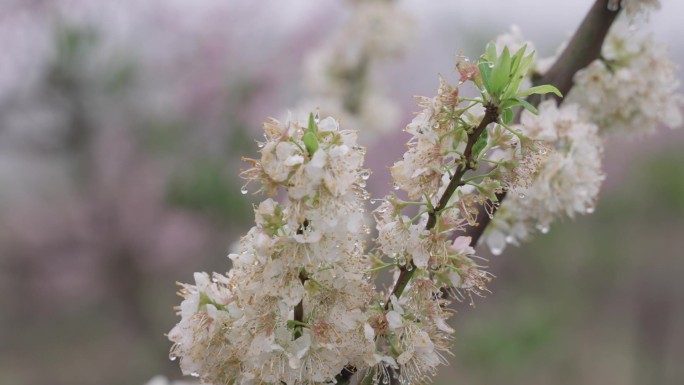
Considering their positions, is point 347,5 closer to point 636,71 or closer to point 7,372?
point 636,71

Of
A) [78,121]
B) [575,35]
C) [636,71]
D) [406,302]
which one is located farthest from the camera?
[78,121]

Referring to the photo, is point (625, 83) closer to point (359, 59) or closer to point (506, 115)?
point (506, 115)

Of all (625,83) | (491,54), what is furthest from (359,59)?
(491,54)

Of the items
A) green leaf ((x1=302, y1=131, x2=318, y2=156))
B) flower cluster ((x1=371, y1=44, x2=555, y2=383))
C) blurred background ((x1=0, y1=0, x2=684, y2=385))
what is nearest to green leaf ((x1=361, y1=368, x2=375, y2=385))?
flower cluster ((x1=371, y1=44, x2=555, y2=383))

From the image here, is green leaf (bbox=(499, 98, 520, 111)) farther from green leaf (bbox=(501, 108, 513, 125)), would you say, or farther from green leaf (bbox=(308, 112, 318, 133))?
green leaf (bbox=(308, 112, 318, 133))

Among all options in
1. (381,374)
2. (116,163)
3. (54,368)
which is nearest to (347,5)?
(381,374)
